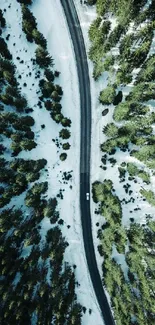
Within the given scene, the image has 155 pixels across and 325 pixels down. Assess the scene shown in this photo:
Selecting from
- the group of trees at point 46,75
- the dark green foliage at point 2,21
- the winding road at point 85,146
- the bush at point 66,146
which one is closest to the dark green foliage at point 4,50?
the dark green foliage at point 2,21

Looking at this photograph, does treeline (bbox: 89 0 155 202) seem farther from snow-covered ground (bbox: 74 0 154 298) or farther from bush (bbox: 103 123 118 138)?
snow-covered ground (bbox: 74 0 154 298)

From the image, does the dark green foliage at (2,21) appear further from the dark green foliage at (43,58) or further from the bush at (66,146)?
the bush at (66,146)

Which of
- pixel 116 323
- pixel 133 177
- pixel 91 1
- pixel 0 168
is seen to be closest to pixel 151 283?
pixel 116 323

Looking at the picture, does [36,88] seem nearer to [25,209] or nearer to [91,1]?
[91,1]

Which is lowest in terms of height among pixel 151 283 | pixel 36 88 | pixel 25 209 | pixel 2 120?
pixel 151 283

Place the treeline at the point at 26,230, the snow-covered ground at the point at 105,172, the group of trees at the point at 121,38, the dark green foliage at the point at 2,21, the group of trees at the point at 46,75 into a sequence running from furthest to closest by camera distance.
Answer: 1. the snow-covered ground at the point at 105,172
2. the dark green foliage at the point at 2,21
3. the group of trees at the point at 46,75
4. the treeline at the point at 26,230
5. the group of trees at the point at 121,38

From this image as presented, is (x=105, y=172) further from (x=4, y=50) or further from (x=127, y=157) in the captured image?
(x=4, y=50)
